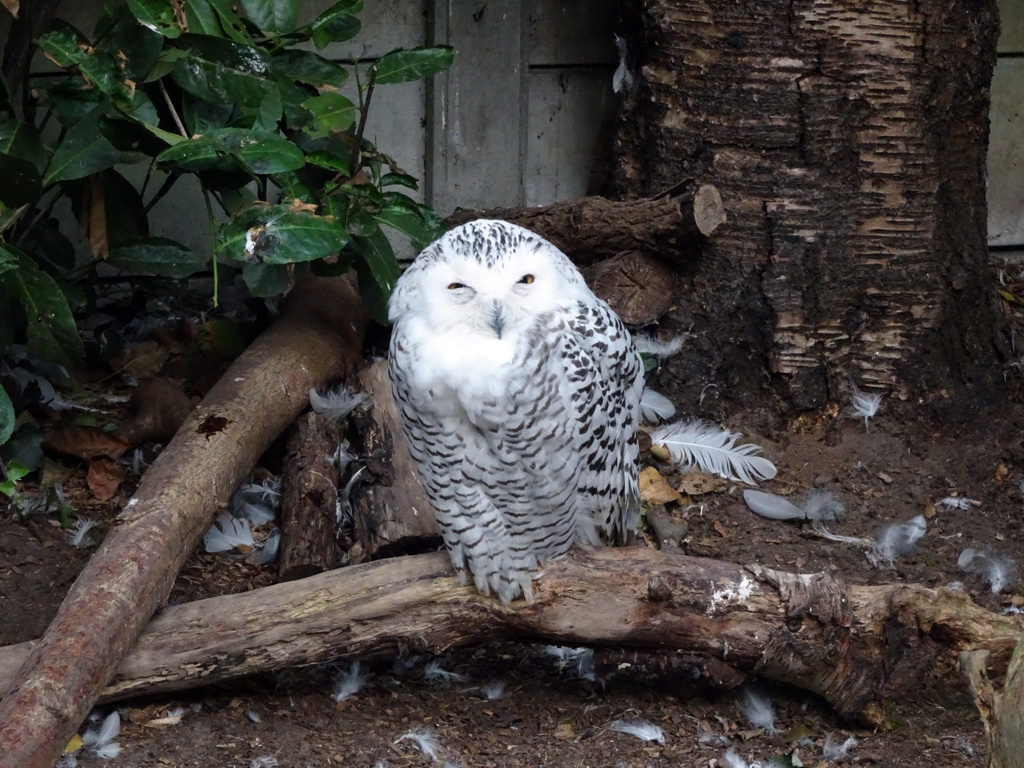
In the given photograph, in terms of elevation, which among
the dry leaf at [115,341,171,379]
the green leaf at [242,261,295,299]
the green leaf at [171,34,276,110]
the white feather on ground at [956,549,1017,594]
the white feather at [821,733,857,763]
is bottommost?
the white feather at [821,733,857,763]

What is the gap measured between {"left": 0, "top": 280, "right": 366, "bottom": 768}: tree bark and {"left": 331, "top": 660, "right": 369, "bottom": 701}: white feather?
22.9 inches

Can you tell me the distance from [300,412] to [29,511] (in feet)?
3.22

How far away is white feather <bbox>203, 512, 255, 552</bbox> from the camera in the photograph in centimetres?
376

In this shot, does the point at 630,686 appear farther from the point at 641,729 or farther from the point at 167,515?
the point at 167,515

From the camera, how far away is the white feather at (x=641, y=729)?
3.04m

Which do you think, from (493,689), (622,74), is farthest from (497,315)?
(622,74)

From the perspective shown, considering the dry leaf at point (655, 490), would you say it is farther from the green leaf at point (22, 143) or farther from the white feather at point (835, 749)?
the green leaf at point (22, 143)

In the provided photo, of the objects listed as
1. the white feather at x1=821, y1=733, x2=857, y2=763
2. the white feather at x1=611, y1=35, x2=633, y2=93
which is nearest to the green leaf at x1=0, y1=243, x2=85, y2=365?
the white feather at x1=611, y1=35, x2=633, y2=93

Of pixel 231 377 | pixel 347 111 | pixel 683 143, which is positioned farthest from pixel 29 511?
pixel 683 143

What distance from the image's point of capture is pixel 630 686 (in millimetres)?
3273

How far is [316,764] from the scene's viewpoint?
2.85 meters

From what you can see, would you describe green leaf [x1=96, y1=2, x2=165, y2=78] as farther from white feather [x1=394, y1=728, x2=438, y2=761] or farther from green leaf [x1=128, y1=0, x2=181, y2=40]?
white feather [x1=394, y1=728, x2=438, y2=761]

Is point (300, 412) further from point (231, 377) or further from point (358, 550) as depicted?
point (358, 550)

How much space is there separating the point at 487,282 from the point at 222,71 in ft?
4.60
